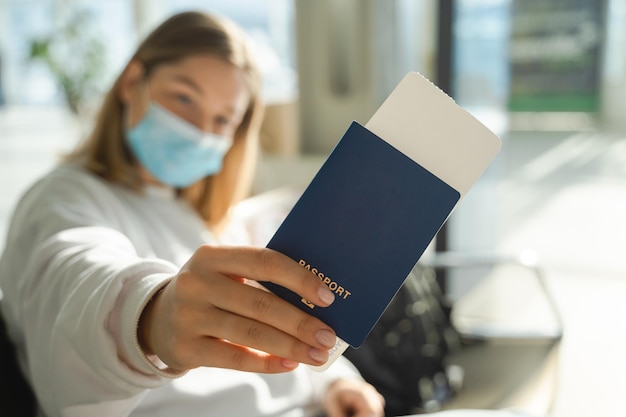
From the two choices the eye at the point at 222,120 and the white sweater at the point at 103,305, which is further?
the eye at the point at 222,120

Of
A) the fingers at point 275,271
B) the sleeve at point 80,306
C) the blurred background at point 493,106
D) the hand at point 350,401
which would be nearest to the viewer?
the fingers at point 275,271

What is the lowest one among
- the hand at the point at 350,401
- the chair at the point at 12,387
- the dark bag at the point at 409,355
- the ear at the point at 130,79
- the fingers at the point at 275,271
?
the dark bag at the point at 409,355

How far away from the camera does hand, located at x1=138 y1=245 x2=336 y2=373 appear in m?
0.60

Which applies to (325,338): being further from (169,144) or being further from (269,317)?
(169,144)

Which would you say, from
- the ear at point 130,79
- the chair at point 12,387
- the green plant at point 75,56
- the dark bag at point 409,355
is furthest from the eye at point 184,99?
the green plant at point 75,56

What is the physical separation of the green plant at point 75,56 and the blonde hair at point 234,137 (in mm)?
6506

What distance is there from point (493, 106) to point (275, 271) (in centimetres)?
259

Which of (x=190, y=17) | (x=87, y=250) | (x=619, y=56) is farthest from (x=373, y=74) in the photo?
(x=619, y=56)

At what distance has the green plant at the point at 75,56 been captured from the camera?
748 centimetres

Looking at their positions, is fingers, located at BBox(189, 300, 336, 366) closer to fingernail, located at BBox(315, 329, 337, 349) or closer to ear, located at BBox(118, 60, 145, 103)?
fingernail, located at BBox(315, 329, 337, 349)

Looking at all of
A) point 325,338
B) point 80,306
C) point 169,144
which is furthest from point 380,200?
point 169,144

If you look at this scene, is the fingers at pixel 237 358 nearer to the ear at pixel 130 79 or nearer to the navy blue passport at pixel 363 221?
the navy blue passport at pixel 363 221

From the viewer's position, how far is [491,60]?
2891 mm

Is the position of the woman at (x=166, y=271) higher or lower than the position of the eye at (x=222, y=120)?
lower
